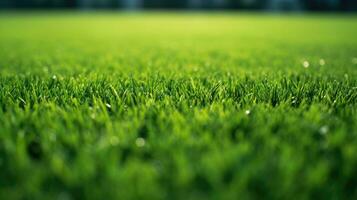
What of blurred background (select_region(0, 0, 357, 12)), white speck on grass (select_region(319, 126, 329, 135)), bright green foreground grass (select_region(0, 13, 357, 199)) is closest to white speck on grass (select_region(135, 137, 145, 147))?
bright green foreground grass (select_region(0, 13, 357, 199))

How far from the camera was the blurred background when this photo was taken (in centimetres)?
3825

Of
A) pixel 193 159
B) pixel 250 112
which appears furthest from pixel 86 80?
pixel 193 159

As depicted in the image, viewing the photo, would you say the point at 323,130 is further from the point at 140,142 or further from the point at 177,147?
the point at 140,142

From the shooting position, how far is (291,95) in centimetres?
209

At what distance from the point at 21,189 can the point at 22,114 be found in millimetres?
688

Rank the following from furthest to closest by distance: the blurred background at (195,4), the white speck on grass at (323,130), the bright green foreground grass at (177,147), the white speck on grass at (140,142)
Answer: the blurred background at (195,4)
the white speck on grass at (323,130)
the white speck on grass at (140,142)
the bright green foreground grass at (177,147)

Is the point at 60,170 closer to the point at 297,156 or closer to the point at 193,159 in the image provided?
the point at 193,159

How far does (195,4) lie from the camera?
42656 millimetres

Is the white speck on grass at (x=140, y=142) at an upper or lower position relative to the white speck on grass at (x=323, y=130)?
lower

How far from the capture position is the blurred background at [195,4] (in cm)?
3825

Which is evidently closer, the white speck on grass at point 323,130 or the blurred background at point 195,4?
the white speck on grass at point 323,130

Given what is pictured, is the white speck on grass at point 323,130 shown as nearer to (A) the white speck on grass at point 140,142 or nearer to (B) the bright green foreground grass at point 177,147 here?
(B) the bright green foreground grass at point 177,147

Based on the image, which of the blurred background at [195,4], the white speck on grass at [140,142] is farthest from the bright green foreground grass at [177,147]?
the blurred background at [195,4]

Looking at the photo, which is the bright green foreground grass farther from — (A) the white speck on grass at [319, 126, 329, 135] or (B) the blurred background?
(B) the blurred background
